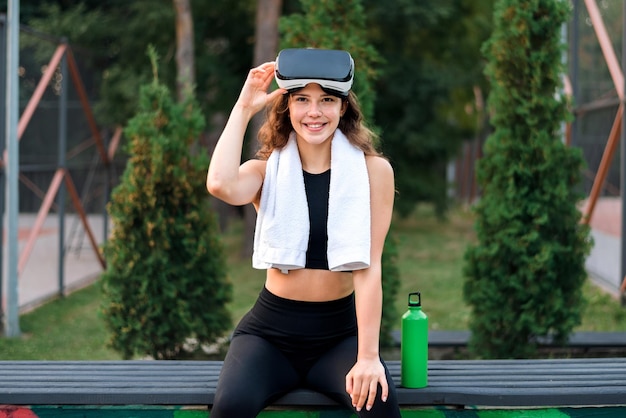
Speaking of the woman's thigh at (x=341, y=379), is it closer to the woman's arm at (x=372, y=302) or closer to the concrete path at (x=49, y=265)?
the woman's arm at (x=372, y=302)

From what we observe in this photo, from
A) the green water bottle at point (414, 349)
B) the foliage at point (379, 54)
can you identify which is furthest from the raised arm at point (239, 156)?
the foliage at point (379, 54)

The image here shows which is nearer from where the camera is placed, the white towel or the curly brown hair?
the white towel

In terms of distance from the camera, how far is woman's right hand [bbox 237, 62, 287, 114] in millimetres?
3529

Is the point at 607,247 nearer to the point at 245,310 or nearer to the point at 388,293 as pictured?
the point at 245,310

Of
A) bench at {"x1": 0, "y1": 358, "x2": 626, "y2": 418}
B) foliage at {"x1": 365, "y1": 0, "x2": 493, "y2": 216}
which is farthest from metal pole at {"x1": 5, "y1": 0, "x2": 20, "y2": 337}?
foliage at {"x1": 365, "y1": 0, "x2": 493, "y2": 216}

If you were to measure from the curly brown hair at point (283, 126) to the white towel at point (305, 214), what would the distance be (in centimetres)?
11

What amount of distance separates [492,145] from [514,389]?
101 inches

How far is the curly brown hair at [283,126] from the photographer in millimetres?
3703

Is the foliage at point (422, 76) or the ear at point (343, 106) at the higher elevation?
the ear at point (343, 106)

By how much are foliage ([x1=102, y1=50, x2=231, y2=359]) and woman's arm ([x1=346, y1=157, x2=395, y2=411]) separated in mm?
2579

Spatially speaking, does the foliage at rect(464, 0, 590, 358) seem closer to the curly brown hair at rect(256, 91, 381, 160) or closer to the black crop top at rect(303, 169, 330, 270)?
the curly brown hair at rect(256, 91, 381, 160)

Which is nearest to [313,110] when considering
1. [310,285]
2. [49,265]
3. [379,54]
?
[310,285]

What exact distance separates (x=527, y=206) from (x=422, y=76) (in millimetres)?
11081

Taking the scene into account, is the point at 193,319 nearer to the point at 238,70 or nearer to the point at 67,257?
the point at 67,257
